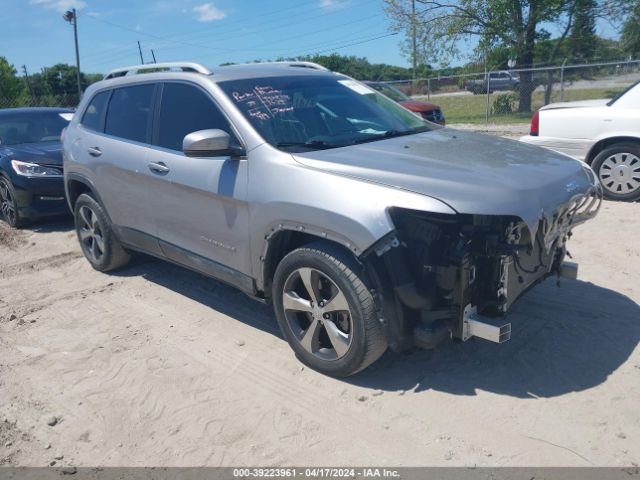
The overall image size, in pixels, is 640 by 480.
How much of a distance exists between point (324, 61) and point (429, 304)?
53367 millimetres

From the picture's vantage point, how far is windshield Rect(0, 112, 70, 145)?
8867 millimetres

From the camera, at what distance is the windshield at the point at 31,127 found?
887 centimetres

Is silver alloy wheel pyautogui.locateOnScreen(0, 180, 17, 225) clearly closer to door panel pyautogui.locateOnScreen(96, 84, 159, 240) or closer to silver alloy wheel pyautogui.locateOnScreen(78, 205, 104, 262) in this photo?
silver alloy wheel pyautogui.locateOnScreen(78, 205, 104, 262)

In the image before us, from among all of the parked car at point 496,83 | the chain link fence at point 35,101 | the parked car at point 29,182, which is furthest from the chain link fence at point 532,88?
the chain link fence at point 35,101

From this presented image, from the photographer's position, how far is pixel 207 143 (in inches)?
148

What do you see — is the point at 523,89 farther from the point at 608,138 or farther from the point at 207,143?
the point at 207,143

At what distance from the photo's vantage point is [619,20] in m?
23.8

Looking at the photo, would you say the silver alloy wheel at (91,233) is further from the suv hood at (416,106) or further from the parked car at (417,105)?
the suv hood at (416,106)

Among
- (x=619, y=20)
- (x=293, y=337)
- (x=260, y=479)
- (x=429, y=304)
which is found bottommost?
(x=260, y=479)

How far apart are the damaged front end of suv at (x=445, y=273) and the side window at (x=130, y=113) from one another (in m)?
2.64

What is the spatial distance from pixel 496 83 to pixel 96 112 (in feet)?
74.7

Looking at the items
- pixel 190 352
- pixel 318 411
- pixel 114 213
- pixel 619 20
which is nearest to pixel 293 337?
pixel 318 411

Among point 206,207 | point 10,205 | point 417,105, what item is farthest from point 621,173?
point 10,205

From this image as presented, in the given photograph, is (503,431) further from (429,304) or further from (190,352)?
(190,352)
